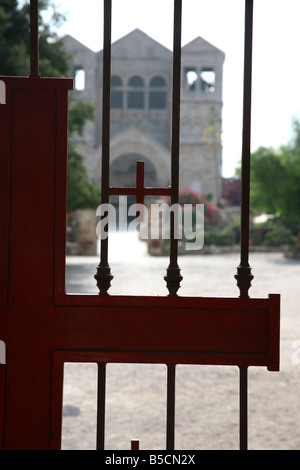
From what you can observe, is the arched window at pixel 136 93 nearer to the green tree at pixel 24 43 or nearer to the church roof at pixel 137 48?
the church roof at pixel 137 48

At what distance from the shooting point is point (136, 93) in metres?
47.8

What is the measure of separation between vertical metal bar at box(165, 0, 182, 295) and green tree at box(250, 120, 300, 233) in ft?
74.0

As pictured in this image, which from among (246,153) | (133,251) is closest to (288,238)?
(133,251)

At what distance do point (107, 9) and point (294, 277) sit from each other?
1533cm

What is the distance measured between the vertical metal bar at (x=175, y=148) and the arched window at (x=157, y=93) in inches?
1835

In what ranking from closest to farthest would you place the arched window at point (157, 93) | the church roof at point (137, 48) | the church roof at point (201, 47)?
1. the church roof at point (201, 47)
2. the church roof at point (137, 48)
3. the arched window at point (157, 93)

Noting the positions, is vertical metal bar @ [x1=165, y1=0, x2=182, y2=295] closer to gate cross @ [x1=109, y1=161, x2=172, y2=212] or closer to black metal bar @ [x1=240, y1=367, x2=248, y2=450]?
gate cross @ [x1=109, y1=161, x2=172, y2=212]

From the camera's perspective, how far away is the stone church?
42000 millimetres

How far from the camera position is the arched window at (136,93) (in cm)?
4738

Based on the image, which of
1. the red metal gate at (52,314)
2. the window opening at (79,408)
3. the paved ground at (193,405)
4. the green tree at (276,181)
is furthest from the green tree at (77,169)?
the red metal gate at (52,314)

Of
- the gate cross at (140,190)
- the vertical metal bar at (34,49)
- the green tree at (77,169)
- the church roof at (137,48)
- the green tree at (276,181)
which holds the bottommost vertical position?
the gate cross at (140,190)

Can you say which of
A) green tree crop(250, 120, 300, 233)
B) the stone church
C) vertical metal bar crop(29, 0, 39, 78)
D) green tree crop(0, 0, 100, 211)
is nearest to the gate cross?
vertical metal bar crop(29, 0, 39, 78)

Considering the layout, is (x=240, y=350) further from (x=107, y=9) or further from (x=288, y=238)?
(x=288, y=238)
